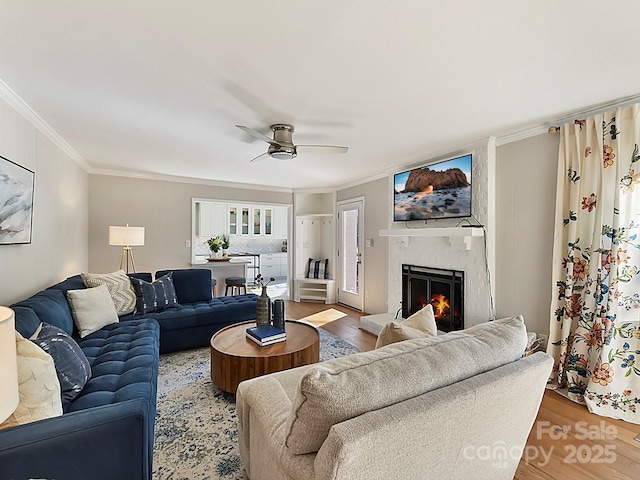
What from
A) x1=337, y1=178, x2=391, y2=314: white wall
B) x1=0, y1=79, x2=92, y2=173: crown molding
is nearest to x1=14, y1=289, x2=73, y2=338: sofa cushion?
x1=0, y1=79, x2=92, y2=173: crown molding

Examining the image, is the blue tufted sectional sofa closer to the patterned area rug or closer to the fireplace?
the patterned area rug

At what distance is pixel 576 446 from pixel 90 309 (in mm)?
3967

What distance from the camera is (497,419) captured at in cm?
127

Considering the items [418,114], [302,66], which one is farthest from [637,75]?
[302,66]

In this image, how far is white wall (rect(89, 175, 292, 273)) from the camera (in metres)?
4.92

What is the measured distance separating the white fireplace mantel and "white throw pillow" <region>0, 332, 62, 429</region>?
141 inches

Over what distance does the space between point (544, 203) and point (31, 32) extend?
406cm

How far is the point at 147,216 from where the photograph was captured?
5.25 meters

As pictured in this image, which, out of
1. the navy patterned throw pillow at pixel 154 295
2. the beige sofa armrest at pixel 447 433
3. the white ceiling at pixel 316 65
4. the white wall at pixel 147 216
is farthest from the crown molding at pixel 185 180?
the beige sofa armrest at pixel 447 433

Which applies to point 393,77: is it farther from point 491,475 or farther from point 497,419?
point 491,475

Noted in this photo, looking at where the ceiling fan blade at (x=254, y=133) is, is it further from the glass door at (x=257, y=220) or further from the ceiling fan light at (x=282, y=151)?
the glass door at (x=257, y=220)

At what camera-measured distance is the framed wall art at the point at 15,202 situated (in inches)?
90.5

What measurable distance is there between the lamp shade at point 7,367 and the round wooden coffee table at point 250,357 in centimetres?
157

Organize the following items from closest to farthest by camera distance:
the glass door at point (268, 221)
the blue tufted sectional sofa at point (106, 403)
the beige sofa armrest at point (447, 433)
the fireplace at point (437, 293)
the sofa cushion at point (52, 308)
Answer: the beige sofa armrest at point (447, 433) → the blue tufted sectional sofa at point (106, 403) → the sofa cushion at point (52, 308) → the fireplace at point (437, 293) → the glass door at point (268, 221)
